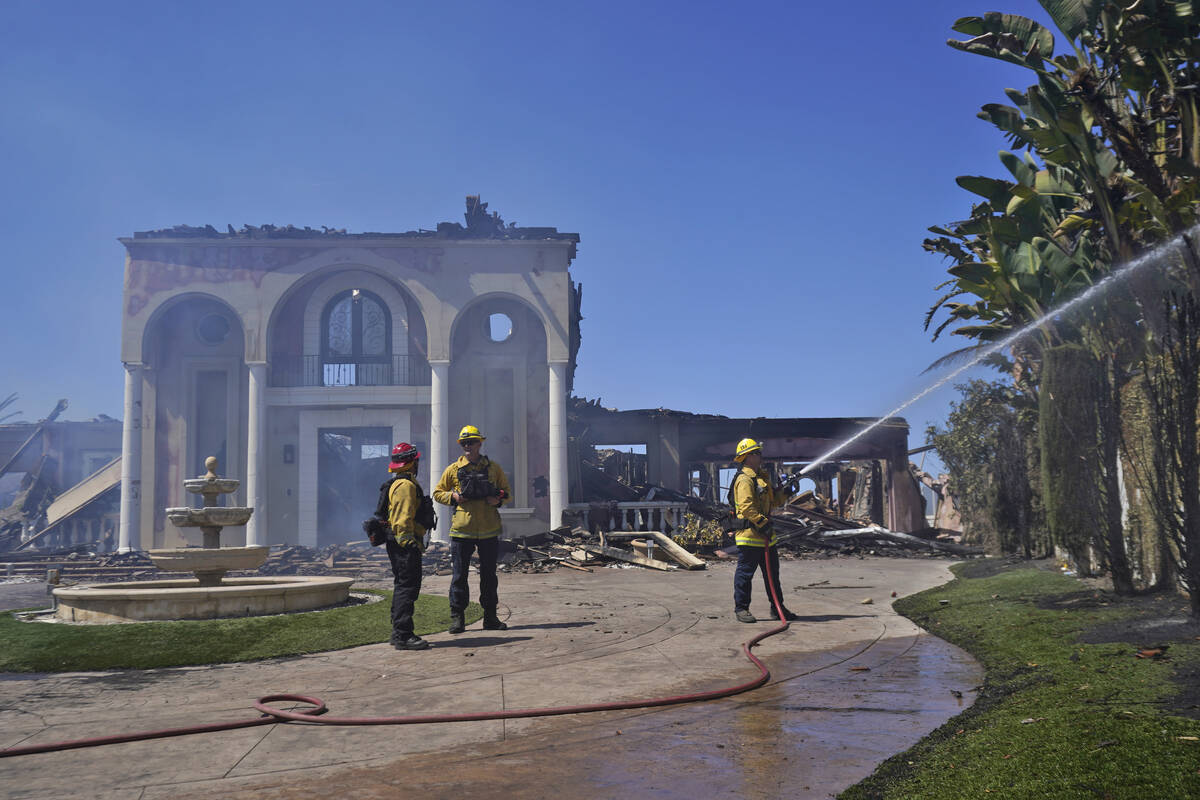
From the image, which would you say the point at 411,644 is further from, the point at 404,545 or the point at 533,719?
the point at 533,719

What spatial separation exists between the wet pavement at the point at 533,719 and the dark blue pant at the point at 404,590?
0.72 feet

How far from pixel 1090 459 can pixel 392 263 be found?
20976 mm

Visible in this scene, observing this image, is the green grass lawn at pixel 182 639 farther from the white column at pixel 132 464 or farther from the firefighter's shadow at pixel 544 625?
the white column at pixel 132 464

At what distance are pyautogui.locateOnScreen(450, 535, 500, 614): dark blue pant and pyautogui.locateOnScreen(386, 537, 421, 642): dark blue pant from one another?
2.18ft

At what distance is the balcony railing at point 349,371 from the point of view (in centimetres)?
2694

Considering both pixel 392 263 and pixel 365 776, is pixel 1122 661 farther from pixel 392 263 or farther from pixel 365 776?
pixel 392 263

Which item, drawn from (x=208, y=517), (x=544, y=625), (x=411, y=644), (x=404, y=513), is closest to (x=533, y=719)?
(x=411, y=644)

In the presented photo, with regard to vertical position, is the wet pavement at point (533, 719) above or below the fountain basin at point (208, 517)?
below

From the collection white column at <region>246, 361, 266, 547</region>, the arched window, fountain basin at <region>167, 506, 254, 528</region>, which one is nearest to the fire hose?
fountain basin at <region>167, 506, 254, 528</region>

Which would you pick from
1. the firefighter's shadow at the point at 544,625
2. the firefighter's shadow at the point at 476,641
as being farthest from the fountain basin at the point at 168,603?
the firefighter's shadow at the point at 544,625

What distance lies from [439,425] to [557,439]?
11.2ft

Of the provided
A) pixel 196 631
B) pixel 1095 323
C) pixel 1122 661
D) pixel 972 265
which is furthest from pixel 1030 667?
pixel 972 265

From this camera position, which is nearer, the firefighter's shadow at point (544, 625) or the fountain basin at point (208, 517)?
the firefighter's shadow at point (544, 625)

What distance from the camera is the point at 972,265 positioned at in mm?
12609
